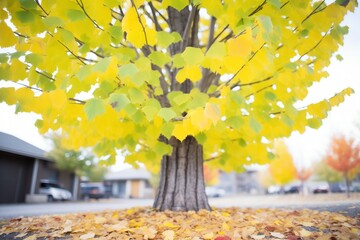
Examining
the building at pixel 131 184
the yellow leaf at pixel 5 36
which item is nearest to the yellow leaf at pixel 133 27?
the yellow leaf at pixel 5 36

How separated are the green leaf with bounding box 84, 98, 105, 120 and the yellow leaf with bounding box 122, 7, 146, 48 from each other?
491 millimetres

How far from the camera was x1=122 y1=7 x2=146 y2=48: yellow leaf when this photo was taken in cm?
147

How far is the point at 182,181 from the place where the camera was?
3475 mm

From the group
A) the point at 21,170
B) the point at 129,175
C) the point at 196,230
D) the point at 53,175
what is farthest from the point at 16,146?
the point at 129,175

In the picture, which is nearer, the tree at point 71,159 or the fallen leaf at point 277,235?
the fallen leaf at point 277,235

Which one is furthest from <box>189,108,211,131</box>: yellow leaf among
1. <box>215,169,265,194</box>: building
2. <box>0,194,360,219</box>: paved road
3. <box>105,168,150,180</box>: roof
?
<box>215,169,265,194</box>: building

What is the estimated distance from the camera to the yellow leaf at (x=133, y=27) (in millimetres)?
1471


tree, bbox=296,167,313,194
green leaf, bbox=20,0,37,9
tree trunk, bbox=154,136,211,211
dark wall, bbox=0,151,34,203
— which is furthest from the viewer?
tree, bbox=296,167,313,194

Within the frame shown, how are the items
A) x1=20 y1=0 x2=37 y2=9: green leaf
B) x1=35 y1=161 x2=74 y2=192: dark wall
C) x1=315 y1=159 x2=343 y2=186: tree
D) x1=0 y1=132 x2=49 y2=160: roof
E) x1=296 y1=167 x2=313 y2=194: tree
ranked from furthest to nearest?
1. x1=315 y1=159 x2=343 y2=186: tree
2. x1=296 y1=167 x2=313 y2=194: tree
3. x1=35 y1=161 x2=74 y2=192: dark wall
4. x1=0 y1=132 x2=49 y2=160: roof
5. x1=20 y1=0 x2=37 y2=9: green leaf

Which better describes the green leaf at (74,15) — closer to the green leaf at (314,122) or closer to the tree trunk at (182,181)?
the tree trunk at (182,181)

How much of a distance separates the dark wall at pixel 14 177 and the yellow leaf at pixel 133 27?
14147 millimetres

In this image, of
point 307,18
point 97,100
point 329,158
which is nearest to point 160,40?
point 97,100

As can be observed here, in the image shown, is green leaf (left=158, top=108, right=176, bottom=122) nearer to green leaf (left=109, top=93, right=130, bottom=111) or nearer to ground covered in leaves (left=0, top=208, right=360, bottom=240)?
green leaf (left=109, top=93, right=130, bottom=111)

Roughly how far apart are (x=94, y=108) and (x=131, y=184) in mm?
35722
